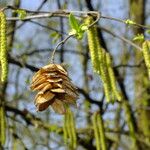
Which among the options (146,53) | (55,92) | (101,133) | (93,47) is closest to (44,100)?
(55,92)

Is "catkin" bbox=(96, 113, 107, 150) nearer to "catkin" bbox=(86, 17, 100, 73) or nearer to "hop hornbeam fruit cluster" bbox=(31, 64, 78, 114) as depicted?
"catkin" bbox=(86, 17, 100, 73)

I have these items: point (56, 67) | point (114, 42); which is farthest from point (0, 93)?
point (114, 42)

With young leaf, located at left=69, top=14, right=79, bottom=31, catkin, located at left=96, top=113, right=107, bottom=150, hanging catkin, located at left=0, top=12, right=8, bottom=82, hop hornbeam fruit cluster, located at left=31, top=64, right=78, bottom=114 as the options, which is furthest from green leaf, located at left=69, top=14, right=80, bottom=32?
catkin, located at left=96, top=113, right=107, bottom=150

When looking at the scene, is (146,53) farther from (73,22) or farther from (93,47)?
(73,22)

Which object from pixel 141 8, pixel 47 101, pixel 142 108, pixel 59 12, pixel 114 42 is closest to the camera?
pixel 47 101

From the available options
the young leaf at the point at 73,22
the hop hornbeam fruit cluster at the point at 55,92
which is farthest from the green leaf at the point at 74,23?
the hop hornbeam fruit cluster at the point at 55,92

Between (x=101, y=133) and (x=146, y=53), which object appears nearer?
(x=146, y=53)

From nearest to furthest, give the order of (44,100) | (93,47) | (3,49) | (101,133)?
(44,100) < (3,49) < (93,47) < (101,133)

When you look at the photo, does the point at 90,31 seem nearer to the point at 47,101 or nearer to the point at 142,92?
the point at 47,101
